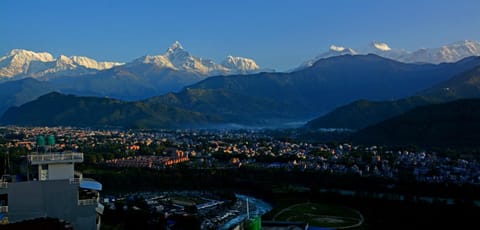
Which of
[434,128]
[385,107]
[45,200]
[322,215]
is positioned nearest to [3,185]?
[45,200]

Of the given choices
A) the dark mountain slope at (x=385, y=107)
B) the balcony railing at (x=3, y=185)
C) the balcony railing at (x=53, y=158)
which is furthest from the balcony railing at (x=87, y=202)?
the dark mountain slope at (x=385, y=107)

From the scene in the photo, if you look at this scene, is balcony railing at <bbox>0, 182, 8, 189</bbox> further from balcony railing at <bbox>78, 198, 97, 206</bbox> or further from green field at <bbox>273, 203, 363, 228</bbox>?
green field at <bbox>273, 203, 363, 228</bbox>

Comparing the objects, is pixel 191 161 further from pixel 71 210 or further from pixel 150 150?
pixel 71 210

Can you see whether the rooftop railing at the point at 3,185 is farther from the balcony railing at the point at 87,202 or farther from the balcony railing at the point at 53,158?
the balcony railing at the point at 87,202

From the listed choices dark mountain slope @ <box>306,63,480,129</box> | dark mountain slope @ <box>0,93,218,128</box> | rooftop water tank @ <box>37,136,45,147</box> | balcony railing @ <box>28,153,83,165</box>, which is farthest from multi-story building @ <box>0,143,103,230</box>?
dark mountain slope @ <box>0,93,218,128</box>

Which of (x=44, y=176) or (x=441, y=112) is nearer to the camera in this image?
(x=44, y=176)

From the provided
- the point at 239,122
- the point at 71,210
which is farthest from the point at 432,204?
the point at 239,122
